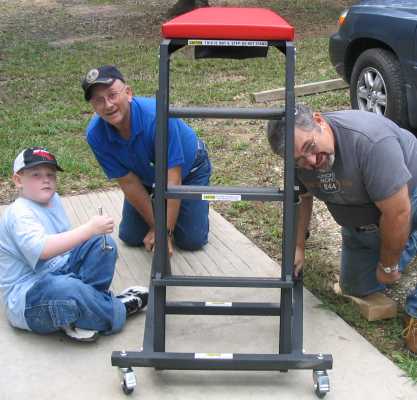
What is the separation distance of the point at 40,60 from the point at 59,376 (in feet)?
25.9

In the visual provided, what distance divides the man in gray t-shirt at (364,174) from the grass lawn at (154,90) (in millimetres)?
479

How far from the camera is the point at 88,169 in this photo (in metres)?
5.63

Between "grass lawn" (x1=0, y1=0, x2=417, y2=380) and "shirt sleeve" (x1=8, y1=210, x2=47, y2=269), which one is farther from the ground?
"shirt sleeve" (x1=8, y1=210, x2=47, y2=269)

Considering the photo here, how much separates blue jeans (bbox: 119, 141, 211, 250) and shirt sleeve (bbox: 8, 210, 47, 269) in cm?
119

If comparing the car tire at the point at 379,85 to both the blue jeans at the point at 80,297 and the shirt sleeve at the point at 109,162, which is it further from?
the blue jeans at the point at 80,297

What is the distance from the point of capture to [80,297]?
3.14 metres

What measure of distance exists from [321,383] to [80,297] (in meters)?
1.12

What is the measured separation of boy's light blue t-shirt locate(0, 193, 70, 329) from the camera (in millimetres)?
3084

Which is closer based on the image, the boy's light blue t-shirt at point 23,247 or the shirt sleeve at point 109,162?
the boy's light blue t-shirt at point 23,247

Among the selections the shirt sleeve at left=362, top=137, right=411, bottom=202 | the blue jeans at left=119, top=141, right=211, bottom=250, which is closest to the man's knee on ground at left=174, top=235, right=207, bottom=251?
the blue jeans at left=119, top=141, right=211, bottom=250

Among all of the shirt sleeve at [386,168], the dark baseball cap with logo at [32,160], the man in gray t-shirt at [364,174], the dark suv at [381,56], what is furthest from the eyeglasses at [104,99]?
the dark suv at [381,56]

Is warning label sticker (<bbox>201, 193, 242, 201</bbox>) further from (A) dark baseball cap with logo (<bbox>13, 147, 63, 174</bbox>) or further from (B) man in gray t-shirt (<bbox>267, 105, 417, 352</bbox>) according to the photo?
(A) dark baseball cap with logo (<bbox>13, 147, 63, 174</bbox>)

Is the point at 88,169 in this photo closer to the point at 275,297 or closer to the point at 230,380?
the point at 275,297

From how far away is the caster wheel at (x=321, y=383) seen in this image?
2.84 metres
